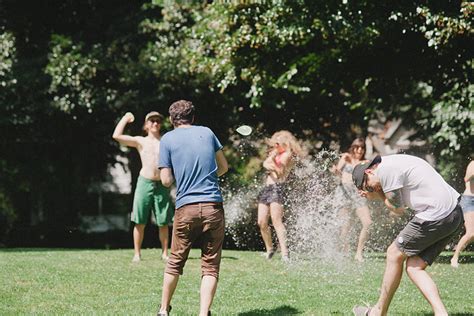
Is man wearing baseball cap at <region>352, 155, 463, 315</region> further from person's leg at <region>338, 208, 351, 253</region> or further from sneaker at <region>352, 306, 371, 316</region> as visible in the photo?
person's leg at <region>338, 208, 351, 253</region>

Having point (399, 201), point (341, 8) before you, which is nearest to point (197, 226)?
point (399, 201)

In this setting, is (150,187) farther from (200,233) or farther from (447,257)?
(447,257)

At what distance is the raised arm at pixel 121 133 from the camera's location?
9.40 meters

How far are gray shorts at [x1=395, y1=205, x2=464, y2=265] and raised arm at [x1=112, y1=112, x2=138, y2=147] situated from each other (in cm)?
440

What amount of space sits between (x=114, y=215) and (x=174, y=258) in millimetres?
25520

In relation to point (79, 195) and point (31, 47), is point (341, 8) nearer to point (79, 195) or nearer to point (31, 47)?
point (31, 47)

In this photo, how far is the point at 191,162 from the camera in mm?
6367

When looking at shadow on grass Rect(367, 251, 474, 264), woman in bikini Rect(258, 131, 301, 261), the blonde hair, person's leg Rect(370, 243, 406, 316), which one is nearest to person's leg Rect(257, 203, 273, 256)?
woman in bikini Rect(258, 131, 301, 261)

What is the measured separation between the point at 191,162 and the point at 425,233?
6.52ft

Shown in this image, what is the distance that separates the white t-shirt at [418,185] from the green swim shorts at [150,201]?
4985 millimetres

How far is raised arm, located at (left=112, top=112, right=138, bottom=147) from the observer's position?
30.8ft

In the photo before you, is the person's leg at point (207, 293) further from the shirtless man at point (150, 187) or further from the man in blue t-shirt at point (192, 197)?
the shirtless man at point (150, 187)

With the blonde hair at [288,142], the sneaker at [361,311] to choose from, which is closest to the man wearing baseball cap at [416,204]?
the sneaker at [361,311]

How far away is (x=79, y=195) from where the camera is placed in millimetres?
23719
